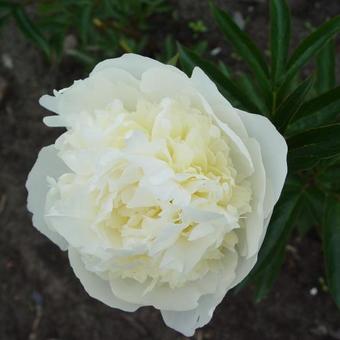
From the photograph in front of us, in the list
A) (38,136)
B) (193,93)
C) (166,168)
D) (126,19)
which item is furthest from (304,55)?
(38,136)

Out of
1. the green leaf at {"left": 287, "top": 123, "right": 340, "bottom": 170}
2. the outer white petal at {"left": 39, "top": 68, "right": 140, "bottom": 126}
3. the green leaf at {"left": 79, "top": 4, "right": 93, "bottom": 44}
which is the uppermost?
the outer white petal at {"left": 39, "top": 68, "right": 140, "bottom": 126}

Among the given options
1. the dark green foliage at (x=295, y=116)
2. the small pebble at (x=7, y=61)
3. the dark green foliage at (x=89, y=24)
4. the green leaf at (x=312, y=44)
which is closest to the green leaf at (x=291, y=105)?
the dark green foliage at (x=295, y=116)

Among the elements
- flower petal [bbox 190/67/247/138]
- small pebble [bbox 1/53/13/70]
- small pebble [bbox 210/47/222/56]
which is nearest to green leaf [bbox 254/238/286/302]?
flower petal [bbox 190/67/247/138]

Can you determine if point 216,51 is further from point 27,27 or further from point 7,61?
point 7,61

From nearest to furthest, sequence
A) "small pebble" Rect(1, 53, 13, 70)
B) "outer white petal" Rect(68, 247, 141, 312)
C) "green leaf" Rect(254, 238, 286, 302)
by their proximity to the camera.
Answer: "outer white petal" Rect(68, 247, 141, 312) < "green leaf" Rect(254, 238, 286, 302) < "small pebble" Rect(1, 53, 13, 70)

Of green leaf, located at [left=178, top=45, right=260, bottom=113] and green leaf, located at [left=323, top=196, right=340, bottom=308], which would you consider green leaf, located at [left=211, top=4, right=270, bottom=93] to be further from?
green leaf, located at [left=323, top=196, right=340, bottom=308]

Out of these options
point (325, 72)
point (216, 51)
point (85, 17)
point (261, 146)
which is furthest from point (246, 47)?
point (216, 51)
